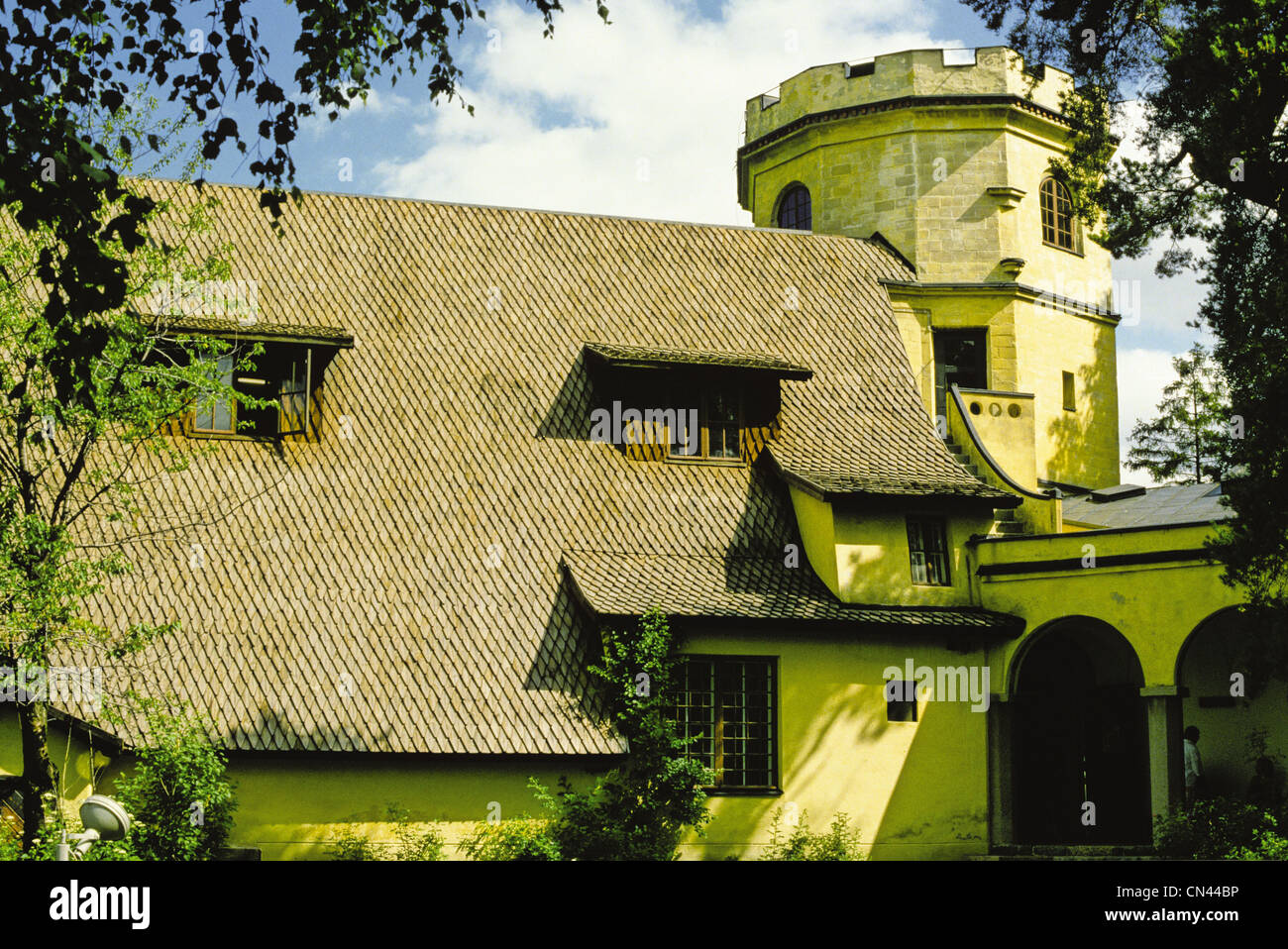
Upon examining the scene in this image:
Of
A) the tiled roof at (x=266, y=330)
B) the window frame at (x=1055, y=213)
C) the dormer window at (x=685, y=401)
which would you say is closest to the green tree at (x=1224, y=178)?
the window frame at (x=1055, y=213)

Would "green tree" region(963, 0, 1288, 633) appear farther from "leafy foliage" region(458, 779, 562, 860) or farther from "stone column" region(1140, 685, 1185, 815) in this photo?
"leafy foliage" region(458, 779, 562, 860)

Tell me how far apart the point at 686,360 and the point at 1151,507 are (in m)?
7.97

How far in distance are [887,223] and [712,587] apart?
10.1m

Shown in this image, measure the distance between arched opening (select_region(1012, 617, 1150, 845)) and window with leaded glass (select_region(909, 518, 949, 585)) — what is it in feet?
5.60

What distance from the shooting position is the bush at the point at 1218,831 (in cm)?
1797

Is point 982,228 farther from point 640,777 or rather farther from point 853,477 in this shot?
point 640,777

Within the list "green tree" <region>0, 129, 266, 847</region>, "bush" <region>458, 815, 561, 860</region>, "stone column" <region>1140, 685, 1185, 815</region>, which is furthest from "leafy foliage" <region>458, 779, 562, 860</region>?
"stone column" <region>1140, 685, 1185, 815</region>

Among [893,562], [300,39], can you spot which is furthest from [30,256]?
[893,562]

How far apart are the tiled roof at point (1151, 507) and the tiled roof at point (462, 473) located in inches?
124

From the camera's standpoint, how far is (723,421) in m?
24.0

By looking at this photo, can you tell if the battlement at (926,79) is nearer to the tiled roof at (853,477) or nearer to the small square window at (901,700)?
the tiled roof at (853,477)

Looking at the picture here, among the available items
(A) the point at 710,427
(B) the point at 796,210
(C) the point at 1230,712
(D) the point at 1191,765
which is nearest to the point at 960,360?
(B) the point at 796,210

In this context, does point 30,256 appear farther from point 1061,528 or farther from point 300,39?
point 1061,528
